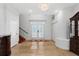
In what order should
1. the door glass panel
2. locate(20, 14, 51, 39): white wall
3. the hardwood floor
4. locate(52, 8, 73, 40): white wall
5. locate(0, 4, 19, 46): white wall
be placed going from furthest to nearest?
locate(20, 14, 51, 39): white wall, the door glass panel, locate(52, 8, 73, 40): white wall, locate(0, 4, 19, 46): white wall, the hardwood floor

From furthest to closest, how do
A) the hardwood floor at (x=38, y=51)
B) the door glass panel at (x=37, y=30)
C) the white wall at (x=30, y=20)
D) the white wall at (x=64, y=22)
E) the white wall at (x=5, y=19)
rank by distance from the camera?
the white wall at (x=30, y=20), the door glass panel at (x=37, y=30), the white wall at (x=64, y=22), the white wall at (x=5, y=19), the hardwood floor at (x=38, y=51)

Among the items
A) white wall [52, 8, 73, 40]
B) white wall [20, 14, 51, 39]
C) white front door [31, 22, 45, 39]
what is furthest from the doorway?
white wall [52, 8, 73, 40]

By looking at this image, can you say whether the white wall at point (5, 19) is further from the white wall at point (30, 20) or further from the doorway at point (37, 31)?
the white wall at point (30, 20)

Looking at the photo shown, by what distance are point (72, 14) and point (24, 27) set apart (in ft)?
11.9

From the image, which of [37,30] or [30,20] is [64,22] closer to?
[37,30]

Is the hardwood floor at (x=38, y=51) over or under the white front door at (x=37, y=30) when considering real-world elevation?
under

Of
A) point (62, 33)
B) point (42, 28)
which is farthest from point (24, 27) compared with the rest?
point (62, 33)

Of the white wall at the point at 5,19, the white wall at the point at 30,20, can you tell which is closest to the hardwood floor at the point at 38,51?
the white wall at the point at 5,19

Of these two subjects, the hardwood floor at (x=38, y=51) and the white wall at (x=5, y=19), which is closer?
the hardwood floor at (x=38, y=51)

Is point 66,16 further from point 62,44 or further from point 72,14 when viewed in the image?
point 62,44

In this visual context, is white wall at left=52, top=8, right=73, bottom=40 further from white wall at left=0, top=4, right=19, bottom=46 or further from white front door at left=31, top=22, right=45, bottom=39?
white wall at left=0, top=4, right=19, bottom=46

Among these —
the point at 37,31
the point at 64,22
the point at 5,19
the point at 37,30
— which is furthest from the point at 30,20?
the point at 5,19

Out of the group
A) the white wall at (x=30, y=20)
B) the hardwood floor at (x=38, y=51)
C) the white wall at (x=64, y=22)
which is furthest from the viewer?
the white wall at (x=30, y=20)

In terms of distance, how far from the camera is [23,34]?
745 cm
